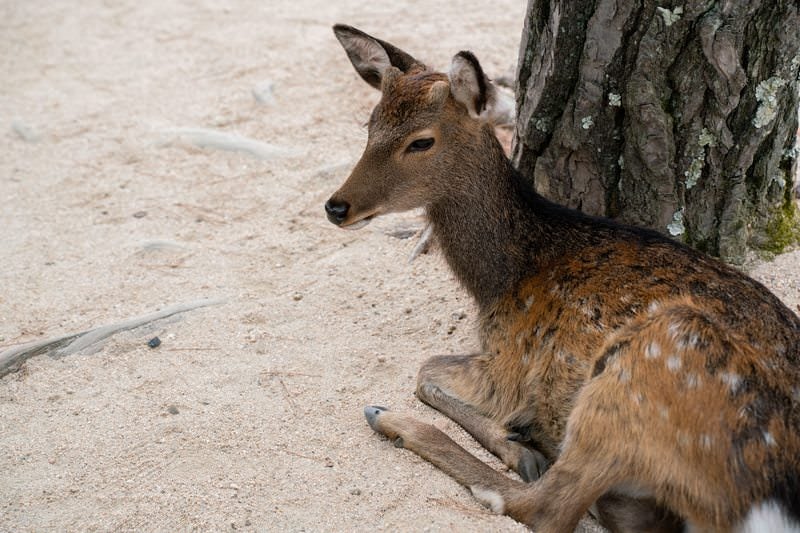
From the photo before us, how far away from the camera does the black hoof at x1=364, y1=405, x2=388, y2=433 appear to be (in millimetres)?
4414

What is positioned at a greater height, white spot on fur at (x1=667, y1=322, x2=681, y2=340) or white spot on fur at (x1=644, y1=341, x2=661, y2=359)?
white spot on fur at (x1=667, y1=322, x2=681, y2=340)

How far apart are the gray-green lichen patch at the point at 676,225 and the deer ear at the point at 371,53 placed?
156cm

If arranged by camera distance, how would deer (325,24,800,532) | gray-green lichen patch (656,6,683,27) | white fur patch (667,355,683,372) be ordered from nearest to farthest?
deer (325,24,800,532) → white fur patch (667,355,683,372) → gray-green lichen patch (656,6,683,27)

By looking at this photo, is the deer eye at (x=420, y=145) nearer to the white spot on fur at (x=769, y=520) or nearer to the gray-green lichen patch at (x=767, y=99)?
the gray-green lichen patch at (x=767, y=99)

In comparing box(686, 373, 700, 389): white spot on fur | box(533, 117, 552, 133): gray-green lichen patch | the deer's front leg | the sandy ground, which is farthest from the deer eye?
box(686, 373, 700, 389): white spot on fur

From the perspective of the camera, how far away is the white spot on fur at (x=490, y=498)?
12.9ft

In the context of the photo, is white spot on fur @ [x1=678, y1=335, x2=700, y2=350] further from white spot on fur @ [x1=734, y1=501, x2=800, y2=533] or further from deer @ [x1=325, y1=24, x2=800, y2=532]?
white spot on fur @ [x1=734, y1=501, x2=800, y2=533]

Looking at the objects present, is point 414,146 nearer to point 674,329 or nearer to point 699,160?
point 699,160

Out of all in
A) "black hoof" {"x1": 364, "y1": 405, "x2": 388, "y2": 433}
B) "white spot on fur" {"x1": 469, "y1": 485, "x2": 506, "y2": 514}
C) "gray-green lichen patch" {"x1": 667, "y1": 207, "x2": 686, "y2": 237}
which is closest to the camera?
"white spot on fur" {"x1": 469, "y1": 485, "x2": 506, "y2": 514}

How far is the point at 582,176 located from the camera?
497 cm

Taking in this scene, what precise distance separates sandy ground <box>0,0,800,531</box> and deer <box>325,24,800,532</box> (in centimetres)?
29

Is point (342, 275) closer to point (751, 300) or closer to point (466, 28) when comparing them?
point (751, 300)

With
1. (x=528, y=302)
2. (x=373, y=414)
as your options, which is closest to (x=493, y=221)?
(x=528, y=302)

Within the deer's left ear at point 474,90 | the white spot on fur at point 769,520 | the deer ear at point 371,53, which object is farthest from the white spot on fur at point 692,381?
the deer ear at point 371,53
